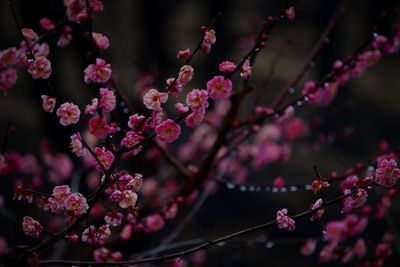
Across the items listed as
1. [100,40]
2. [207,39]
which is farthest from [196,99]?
[100,40]

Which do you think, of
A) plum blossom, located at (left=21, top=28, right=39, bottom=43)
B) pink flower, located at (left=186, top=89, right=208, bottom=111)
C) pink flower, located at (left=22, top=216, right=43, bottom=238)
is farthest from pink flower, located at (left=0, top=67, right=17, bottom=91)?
pink flower, located at (left=186, top=89, right=208, bottom=111)

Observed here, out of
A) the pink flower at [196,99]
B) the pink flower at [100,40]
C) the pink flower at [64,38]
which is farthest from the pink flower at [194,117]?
the pink flower at [64,38]

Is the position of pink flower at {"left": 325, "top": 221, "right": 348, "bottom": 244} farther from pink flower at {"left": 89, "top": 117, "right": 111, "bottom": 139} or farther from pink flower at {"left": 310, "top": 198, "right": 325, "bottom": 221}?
pink flower at {"left": 89, "top": 117, "right": 111, "bottom": 139}

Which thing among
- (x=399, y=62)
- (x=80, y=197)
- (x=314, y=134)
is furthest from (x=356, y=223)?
(x=399, y=62)

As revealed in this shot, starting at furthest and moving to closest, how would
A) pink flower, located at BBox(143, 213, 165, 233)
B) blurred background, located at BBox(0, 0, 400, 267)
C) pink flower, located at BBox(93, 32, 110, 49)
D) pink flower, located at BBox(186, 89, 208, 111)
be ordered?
blurred background, located at BBox(0, 0, 400, 267), pink flower, located at BBox(143, 213, 165, 233), pink flower, located at BBox(93, 32, 110, 49), pink flower, located at BBox(186, 89, 208, 111)

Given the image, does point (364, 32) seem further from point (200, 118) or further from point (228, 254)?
point (200, 118)
